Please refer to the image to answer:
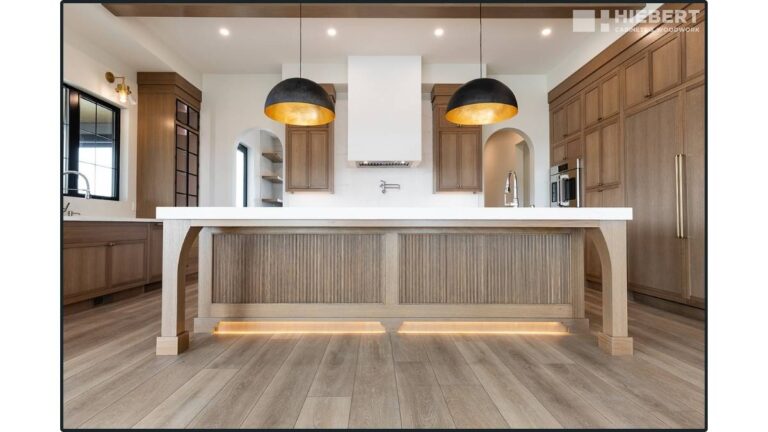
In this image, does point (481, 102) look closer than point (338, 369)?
No

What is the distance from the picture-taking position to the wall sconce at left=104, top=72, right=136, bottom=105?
14.1ft

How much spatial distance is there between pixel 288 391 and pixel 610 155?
4.00 meters

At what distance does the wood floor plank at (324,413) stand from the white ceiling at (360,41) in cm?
384

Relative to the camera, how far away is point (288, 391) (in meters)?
1.62

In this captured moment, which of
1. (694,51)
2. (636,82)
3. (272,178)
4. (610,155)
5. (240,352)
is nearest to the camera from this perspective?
(240,352)

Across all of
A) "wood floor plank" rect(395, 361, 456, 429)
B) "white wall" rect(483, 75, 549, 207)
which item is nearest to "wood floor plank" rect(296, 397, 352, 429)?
"wood floor plank" rect(395, 361, 456, 429)

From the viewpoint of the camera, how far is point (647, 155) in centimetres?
352

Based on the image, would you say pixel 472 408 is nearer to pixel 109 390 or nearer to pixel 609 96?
pixel 109 390

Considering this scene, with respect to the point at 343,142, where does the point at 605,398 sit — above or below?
below

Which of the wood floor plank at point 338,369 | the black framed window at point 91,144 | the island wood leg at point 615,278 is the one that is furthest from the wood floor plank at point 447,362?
the black framed window at point 91,144

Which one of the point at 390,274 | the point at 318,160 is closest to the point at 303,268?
the point at 390,274

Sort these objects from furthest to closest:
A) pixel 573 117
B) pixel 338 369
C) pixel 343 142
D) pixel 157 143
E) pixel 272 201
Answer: pixel 272 201, pixel 343 142, pixel 573 117, pixel 157 143, pixel 338 369

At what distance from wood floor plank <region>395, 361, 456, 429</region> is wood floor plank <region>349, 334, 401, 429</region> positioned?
33mm

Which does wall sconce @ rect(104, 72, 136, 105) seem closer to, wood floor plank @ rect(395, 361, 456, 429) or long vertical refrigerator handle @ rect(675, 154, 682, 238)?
wood floor plank @ rect(395, 361, 456, 429)
